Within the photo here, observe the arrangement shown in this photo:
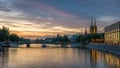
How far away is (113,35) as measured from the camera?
15662 cm

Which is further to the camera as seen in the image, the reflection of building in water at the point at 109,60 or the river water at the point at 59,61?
the reflection of building in water at the point at 109,60

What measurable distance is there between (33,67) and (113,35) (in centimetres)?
11667

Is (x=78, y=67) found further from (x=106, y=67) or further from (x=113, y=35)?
(x=113, y=35)

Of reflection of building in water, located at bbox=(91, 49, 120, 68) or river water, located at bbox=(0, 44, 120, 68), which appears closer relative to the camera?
river water, located at bbox=(0, 44, 120, 68)

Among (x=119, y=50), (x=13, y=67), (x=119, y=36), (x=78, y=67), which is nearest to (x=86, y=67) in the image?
(x=78, y=67)

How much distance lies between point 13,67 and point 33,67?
3.02 metres

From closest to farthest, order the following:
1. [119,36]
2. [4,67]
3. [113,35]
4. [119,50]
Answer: [4,67], [119,50], [119,36], [113,35]

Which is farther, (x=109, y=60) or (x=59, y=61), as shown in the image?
(x=109, y=60)

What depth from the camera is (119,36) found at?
139 metres

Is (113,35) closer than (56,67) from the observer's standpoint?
No

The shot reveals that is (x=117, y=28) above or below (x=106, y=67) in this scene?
above

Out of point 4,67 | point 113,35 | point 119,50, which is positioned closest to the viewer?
point 4,67

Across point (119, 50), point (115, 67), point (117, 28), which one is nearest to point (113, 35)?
point (117, 28)

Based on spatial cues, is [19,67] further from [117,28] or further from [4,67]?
[117,28]
